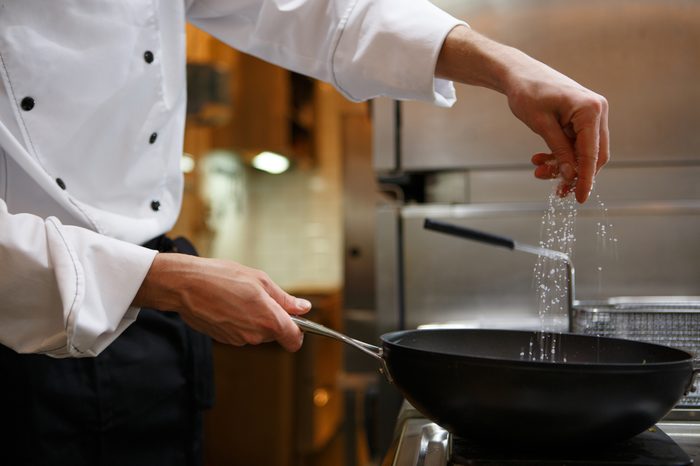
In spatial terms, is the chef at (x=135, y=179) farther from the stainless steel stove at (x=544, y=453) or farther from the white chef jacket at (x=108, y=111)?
the stainless steel stove at (x=544, y=453)

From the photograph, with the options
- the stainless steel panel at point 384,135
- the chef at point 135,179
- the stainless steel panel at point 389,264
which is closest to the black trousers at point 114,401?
the chef at point 135,179

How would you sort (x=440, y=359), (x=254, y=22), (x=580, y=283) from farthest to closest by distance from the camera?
(x=580, y=283)
(x=254, y=22)
(x=440, y=359)

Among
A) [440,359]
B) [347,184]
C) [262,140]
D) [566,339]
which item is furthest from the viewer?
[262,140]

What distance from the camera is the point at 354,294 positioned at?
2.21m

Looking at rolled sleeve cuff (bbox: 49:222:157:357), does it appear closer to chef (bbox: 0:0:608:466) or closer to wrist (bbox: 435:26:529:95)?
chef (bbox: 0:0:608:466)

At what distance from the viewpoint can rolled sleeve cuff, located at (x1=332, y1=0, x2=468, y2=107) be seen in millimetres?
894

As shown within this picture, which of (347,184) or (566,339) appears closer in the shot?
(566,339)

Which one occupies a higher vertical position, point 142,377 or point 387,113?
point 387,113

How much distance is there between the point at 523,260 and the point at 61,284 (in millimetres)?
1071

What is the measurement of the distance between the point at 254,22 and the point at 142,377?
1.82 ft

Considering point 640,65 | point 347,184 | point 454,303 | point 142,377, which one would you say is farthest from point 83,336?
point 347,184

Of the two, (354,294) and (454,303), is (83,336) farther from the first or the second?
(354,294)

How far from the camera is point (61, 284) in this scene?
681 millimetres

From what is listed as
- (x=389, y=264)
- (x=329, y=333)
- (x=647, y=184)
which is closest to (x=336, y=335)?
(x=329, y=333)
